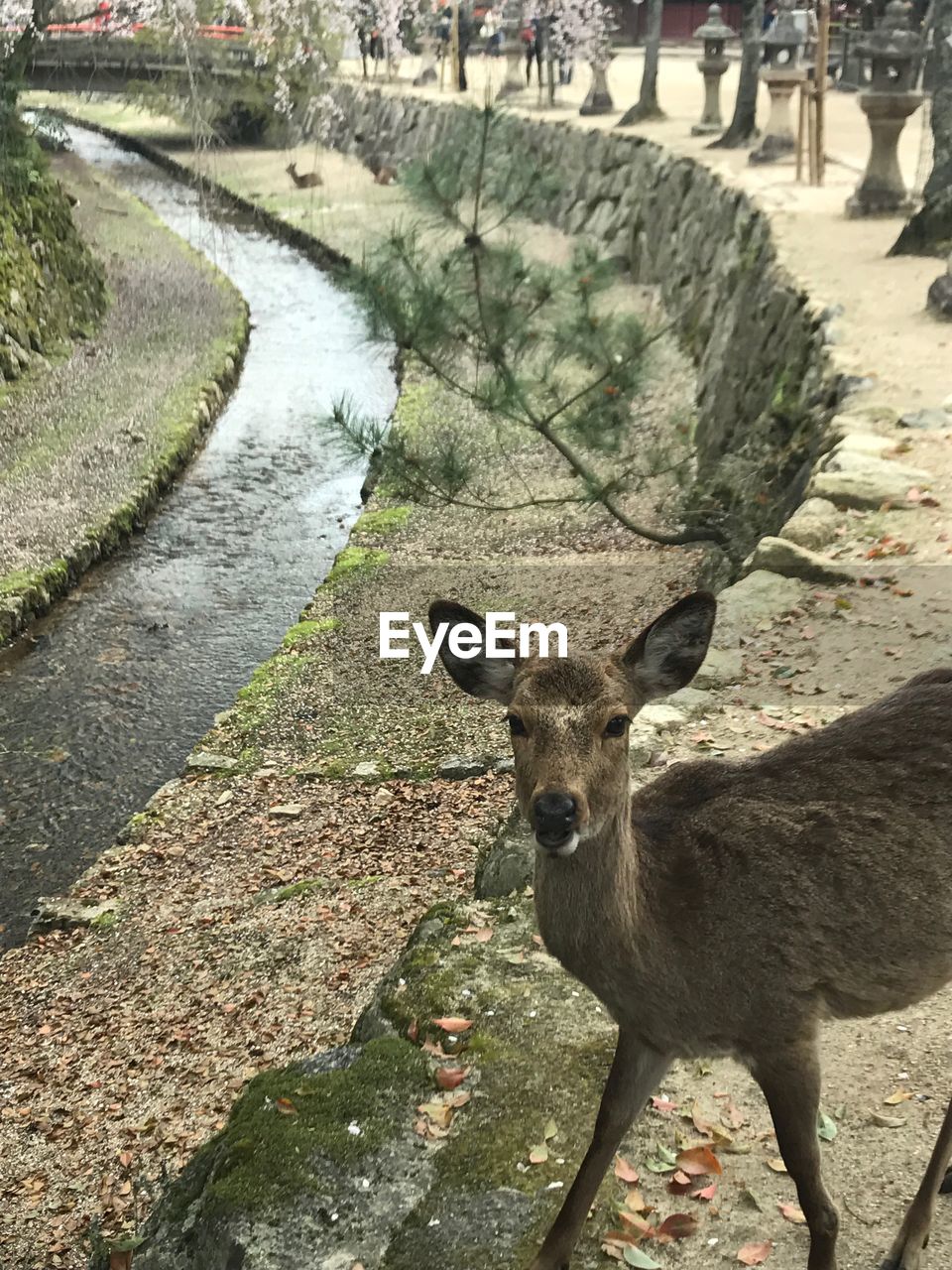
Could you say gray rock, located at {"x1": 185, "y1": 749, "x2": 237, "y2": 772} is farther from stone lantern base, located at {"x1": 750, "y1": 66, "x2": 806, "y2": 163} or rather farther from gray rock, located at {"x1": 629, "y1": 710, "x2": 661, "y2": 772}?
stone lantern base, located at {"x1": 750, "y1": 66, "x2": 806, "y2": 163}

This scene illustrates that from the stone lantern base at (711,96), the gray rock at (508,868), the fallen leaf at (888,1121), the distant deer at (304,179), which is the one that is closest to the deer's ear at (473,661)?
the fallen leaf at (888,1121)

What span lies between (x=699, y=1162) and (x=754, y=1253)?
0.30 metres

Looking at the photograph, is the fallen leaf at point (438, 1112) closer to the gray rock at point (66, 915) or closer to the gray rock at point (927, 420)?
the gray rock at point (66, 915)

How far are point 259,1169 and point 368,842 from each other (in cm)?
353

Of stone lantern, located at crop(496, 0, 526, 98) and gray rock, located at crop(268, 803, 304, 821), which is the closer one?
gray rock, located at crop(268, 803, 304, 821)

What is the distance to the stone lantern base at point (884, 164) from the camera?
1302 centimetres

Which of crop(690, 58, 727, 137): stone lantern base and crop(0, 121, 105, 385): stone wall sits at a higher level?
crop(690, 58, 727, 137): stone lantern base

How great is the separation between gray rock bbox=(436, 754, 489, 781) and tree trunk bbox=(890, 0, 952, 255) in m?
7.51

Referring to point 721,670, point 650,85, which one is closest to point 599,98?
point 650,85

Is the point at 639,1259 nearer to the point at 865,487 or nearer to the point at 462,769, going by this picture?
the point at 462,769

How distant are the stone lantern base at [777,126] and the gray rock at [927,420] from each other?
9.53 metres

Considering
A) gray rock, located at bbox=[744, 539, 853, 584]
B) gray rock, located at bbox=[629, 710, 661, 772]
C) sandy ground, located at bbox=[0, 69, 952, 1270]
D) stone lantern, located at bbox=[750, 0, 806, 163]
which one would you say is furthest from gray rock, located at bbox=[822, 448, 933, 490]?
stone lantern, located at bbox=[750, 0, 806, 163]

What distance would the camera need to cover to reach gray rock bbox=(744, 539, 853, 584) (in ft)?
22.5

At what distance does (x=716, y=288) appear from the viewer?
1453cm
